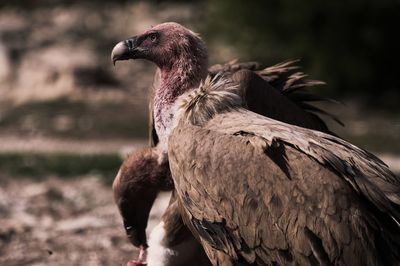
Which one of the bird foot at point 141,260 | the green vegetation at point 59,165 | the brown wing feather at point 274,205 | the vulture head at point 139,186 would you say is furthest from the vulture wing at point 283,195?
the green vegetation at point 59,165

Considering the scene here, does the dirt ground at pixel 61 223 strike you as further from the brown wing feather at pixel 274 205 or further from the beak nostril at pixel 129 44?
the brown wing feather at pixel 274 205

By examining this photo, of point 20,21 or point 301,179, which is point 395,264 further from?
point 20,21

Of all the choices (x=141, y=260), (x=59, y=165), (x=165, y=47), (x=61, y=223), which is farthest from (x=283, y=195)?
(x=59, y=165)

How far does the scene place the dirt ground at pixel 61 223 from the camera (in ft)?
21.7

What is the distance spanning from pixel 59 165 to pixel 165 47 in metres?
5.40

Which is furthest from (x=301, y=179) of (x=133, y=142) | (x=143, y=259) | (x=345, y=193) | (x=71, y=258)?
(x=133, y=142)

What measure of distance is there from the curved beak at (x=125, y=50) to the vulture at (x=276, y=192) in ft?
2.15

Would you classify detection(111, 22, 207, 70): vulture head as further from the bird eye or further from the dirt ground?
the dirt ground

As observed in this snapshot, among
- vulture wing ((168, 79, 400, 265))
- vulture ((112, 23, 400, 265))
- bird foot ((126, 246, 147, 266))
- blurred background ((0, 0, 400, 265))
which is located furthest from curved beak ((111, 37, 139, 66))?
blurred background ((0, 0, 400, 265))

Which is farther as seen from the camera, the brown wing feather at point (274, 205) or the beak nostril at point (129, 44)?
the beak nostril at point (129, 44)

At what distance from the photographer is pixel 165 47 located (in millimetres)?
5273

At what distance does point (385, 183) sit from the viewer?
439 cm

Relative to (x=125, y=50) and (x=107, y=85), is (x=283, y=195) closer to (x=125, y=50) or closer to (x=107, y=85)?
(x=125, y=50)

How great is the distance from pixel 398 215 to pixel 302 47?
13662mm
